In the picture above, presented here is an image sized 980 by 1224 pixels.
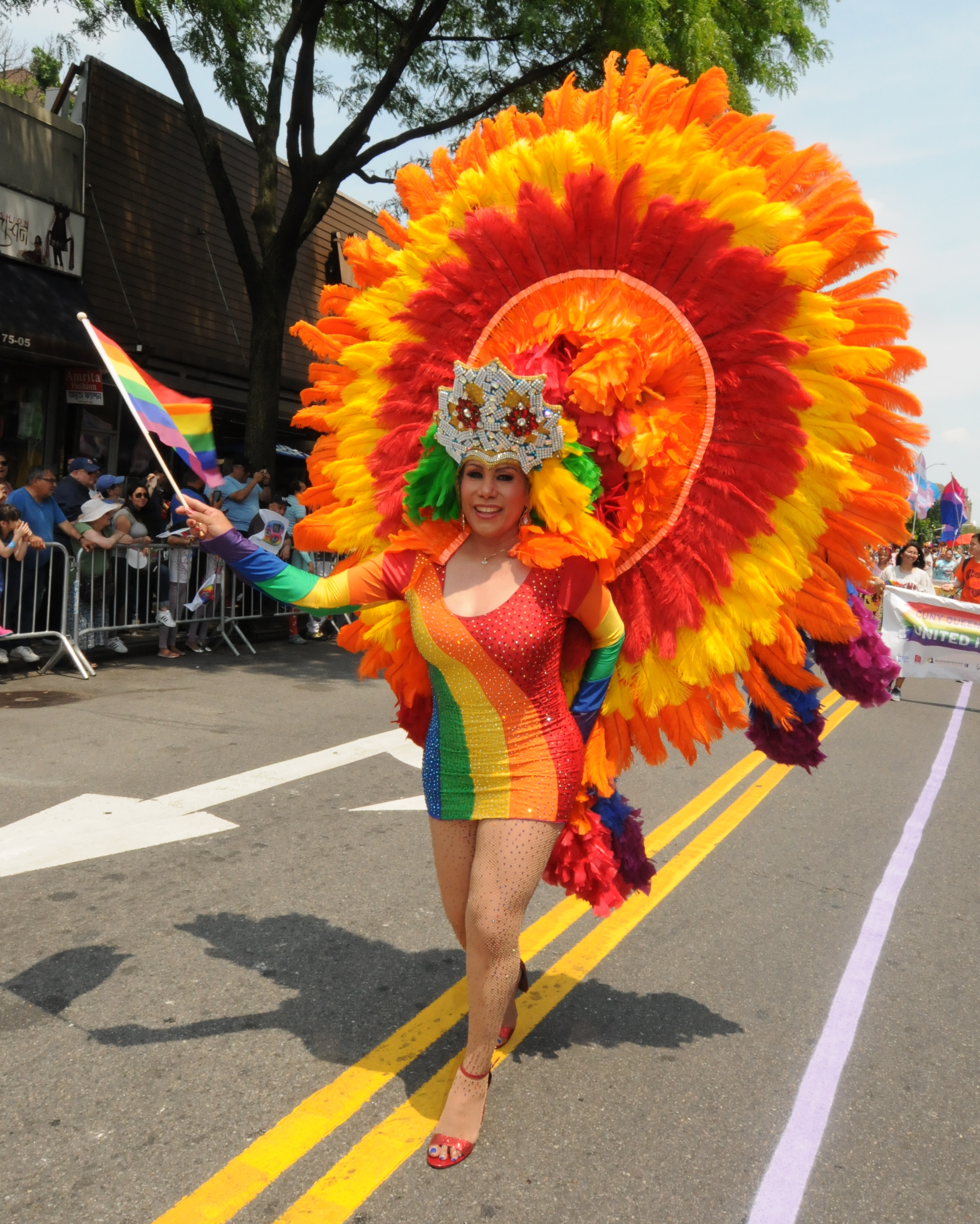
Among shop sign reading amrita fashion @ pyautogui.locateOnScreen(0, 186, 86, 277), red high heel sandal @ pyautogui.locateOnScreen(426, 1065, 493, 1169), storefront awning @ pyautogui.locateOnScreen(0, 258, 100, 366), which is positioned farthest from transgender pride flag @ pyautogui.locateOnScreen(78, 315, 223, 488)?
shop sign reading amrita fashion @ pyautogui.locateOnScreen(0, 186, 86, 277)

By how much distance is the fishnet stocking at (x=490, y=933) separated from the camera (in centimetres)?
287

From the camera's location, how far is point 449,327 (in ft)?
10.8

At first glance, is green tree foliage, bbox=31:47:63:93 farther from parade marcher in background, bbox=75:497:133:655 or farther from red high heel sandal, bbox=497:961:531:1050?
red high heel sandal, bbox=497:961:531:1050

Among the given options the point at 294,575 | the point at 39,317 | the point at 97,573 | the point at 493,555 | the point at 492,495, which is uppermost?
the point at 39,317

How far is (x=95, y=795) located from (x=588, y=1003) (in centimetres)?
328

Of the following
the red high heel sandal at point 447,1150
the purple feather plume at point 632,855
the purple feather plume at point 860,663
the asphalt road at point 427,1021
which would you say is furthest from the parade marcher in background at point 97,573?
the purple feather plume at point 860,663

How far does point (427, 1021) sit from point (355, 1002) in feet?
0.86

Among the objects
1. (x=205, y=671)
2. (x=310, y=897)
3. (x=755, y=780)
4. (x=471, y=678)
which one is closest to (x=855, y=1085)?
(x=471, y=678)

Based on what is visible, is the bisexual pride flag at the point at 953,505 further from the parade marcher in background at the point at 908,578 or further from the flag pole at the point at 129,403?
the flag pole at the point at 129,403

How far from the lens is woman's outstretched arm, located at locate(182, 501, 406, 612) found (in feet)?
9.57

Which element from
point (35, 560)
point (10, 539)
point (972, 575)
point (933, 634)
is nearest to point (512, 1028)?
point (10, 539)

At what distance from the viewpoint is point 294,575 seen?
3.00 meters

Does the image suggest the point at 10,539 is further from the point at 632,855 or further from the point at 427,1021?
the point at 632,855

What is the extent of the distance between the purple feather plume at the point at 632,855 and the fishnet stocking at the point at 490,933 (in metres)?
0.39
